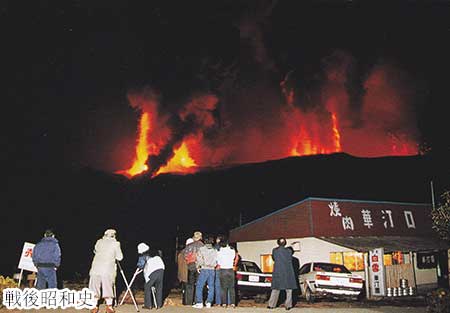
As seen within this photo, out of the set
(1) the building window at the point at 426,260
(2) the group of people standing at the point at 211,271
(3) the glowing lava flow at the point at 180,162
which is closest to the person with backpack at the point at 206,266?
(2) the group of people standing at the point at 211,271

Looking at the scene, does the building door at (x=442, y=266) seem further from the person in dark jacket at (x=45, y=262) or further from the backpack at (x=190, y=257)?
the person in dark jacket at (x=45, y=262)

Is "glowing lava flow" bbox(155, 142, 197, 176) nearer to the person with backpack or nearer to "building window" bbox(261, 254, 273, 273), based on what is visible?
"building window" bbox(261, 254, 273, 273)

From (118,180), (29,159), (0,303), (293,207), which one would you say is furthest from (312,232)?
(118,180)

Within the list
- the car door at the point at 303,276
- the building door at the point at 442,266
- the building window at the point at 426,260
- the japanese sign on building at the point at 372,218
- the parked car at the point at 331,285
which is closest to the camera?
the parked car at the point at 331,285

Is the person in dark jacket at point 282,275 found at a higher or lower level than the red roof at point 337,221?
lower

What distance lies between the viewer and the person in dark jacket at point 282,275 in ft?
43.4

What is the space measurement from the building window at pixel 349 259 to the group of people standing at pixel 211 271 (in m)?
17.3

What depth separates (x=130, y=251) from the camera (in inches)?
1380

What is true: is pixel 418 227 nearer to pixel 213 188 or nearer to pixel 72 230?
pixel 72 230

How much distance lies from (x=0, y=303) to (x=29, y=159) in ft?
69.8

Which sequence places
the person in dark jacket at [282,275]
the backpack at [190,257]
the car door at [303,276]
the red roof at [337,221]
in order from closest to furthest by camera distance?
the person in dark jacket at [282,275]
the backpack at [190,257]
the car door at [303,276]
the red roof at [337,221]

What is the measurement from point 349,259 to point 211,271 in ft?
61.1

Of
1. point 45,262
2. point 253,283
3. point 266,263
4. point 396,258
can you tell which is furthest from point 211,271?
point 396,258

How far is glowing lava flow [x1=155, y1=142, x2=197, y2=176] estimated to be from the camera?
61359mm
